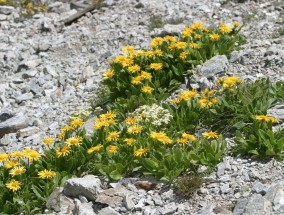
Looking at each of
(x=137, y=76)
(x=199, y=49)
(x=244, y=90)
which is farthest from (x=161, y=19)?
(x=244, y=90)

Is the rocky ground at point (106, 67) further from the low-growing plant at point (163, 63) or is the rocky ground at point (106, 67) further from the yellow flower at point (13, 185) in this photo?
A: the yellow flower at point (13, 185)

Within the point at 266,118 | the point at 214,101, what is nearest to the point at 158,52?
the point at 214,101

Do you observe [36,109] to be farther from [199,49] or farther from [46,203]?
[46,203]

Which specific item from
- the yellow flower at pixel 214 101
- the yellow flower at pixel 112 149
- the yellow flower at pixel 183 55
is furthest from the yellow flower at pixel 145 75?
the yellow flower at pixel 112 149

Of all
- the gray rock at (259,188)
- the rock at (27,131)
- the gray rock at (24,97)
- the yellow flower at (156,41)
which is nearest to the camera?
the gray rock at (259,188)

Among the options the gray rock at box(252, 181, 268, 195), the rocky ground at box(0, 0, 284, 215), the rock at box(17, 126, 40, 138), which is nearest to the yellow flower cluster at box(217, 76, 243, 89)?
the rocky ground at box(0, 0, 284, 215)

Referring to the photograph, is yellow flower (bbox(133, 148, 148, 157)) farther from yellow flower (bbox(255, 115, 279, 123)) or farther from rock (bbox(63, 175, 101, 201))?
yellow flower (bbox(255, 115, 279, 123))
